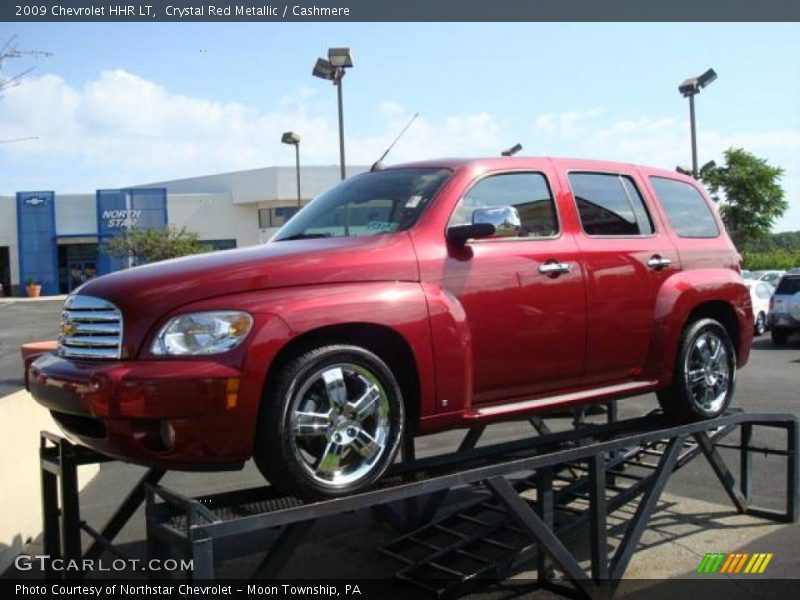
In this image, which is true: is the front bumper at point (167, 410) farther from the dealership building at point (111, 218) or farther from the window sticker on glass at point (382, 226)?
the dealership building at point (111, 218)

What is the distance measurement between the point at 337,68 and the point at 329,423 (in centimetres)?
1277

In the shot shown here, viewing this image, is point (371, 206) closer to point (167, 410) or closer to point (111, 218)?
point (167, 410)

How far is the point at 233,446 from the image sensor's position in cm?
349

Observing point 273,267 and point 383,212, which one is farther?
point 383,212

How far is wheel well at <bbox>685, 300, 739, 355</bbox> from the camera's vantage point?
568 cm

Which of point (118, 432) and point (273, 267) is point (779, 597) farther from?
point (118, 432)

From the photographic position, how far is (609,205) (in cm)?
530

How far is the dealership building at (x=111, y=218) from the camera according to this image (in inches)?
1927

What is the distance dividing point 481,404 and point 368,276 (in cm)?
100

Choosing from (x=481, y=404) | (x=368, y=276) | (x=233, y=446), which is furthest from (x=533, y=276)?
(x=233, y=446)

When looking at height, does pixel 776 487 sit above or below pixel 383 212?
below

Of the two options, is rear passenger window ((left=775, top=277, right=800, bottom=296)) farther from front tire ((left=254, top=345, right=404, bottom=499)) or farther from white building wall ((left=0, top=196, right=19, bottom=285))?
white building wall ((left=0, top=196, right=19, bottom=285))

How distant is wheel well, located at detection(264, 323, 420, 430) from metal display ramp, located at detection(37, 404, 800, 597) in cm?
46

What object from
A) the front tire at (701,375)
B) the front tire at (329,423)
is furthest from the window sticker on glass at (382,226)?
the front tire at (701,375)
